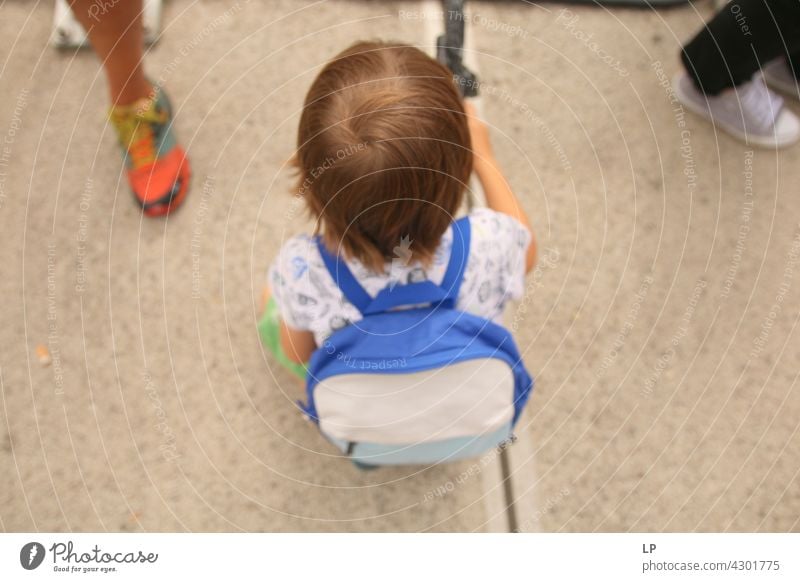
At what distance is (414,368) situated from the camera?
0.62 meters

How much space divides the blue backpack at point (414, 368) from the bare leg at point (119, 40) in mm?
429

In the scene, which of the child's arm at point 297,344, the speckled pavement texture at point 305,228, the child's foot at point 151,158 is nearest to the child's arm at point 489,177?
the speckled pavement texture at point 305,228

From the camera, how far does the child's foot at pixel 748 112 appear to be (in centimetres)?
100

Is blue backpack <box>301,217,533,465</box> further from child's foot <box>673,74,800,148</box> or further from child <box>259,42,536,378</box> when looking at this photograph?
child's foot <box>673,74,800,148</box>

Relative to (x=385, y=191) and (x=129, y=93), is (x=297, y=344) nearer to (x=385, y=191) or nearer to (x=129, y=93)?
(x=385, y=191)

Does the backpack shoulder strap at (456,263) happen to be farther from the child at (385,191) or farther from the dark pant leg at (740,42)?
the dark pant leg at (740,42)

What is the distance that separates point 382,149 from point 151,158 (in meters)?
0.55

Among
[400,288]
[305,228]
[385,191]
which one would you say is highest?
[385,191]

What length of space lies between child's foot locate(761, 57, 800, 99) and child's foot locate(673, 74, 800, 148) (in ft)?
0.14

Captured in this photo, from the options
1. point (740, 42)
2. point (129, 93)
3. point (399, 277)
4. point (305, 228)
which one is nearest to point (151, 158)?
point (129, 93)

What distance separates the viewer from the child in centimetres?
53

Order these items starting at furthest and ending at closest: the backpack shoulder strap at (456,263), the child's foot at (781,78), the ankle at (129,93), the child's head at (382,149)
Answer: the child's foot at (781,78) → the ankle at (129,93) → the backpack shoulder strap at (456,263) → the child's head at (382,149)

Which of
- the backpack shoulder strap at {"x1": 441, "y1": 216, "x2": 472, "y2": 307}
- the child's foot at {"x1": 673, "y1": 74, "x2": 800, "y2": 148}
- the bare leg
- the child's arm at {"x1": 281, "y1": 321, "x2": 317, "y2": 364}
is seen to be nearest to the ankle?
the bare leg
